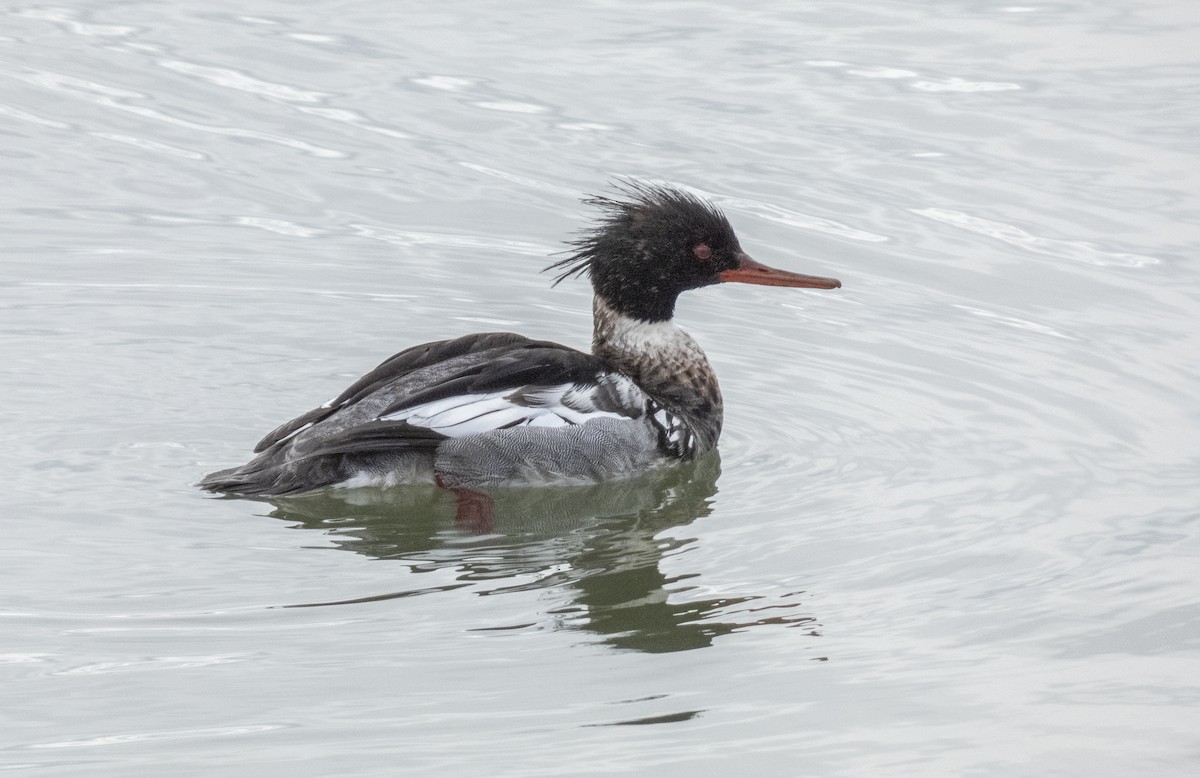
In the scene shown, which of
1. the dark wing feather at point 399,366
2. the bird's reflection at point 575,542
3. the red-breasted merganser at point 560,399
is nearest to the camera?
the bird's reflection at point 575,542

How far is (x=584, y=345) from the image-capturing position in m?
10.1

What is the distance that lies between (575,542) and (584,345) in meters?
2.79

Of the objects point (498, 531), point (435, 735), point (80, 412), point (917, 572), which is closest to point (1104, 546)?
point (917, 572)

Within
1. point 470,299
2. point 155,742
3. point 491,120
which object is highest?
point 491,120

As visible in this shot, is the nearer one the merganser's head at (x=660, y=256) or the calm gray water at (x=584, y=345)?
A: the calm gray water at (x=584, y=345)

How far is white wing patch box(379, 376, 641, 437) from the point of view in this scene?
7840 millimetres

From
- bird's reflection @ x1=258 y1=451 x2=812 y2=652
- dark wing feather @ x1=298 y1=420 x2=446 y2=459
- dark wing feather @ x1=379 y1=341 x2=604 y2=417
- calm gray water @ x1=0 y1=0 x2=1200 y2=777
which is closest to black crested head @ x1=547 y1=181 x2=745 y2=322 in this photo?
dark wing feather @ x1=379 y1=341 x2=604 y2=417

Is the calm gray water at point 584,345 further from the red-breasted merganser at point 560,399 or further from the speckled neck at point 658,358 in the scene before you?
the speckled neck at point 658,358

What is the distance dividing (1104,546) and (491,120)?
23.2 feet

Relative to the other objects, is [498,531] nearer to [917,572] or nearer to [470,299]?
[917,572]

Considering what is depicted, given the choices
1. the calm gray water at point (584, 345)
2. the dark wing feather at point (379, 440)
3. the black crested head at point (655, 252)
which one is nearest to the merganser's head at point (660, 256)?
the black crested head at point (655, 252)

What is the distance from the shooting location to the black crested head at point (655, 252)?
880cm

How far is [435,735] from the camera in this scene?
5621 millimetres

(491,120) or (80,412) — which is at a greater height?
(491,120)
